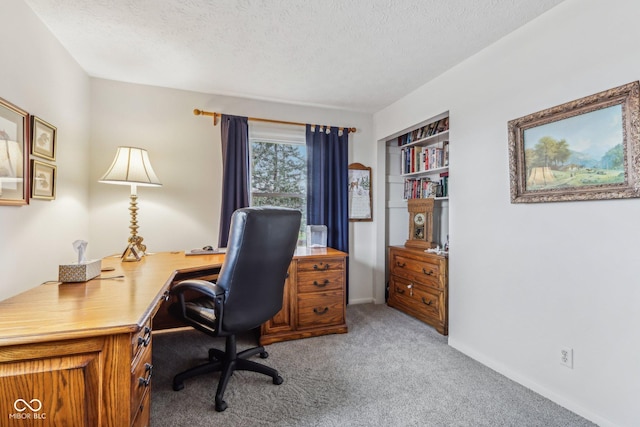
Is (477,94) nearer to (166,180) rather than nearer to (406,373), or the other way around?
(406,373)

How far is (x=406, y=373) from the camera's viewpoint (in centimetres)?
208

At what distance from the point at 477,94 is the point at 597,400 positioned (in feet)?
6.60

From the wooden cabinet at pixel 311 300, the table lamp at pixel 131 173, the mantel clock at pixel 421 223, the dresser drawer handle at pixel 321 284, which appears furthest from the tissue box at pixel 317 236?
the table lamp at pixel 131 173

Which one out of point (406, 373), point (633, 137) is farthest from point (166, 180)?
point (633, 137)

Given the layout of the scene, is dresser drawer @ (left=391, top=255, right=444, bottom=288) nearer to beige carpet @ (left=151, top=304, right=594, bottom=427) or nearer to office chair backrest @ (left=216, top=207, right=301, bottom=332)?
beige carpet @ (left=151, top=304, right=594, bottom=427)

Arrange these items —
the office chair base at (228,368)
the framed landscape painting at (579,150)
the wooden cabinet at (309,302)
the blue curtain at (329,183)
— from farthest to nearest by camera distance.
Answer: the blue curtain at (329,183)
the wooden cabinet at (309,302)
the office chair base at (228,368)
the framed landscape painting at (579,150)

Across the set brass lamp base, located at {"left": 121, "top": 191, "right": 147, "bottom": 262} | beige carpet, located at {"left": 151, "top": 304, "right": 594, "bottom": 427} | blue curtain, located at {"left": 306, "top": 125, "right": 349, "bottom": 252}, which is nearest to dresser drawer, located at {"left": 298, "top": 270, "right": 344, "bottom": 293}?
beige carpet, located at {"left": 151, "top": 304, "right": 594, "bottom": 427}

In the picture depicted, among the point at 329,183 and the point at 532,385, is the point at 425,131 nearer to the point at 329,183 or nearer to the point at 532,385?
the point at 329,183

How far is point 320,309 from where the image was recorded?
273 centimetres

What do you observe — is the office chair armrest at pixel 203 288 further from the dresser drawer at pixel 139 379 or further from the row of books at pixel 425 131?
the row of books at pixel 425 131

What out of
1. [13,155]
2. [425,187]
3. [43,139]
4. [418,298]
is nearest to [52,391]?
[13,155]

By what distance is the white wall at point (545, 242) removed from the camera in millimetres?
1489

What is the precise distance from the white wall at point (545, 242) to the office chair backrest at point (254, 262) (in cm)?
143

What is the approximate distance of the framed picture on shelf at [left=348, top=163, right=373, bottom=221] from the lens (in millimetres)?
3539
